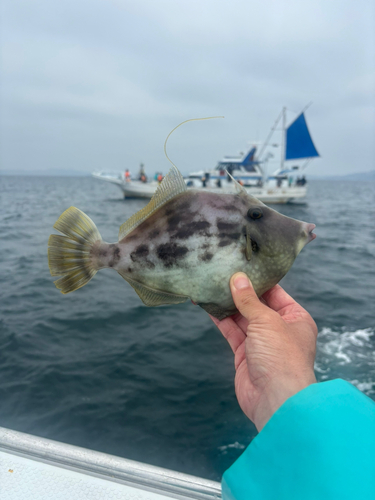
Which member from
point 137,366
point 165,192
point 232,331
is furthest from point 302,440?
point 137,366

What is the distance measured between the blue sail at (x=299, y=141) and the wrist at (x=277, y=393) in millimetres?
38367

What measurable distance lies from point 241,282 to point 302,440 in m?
0.71

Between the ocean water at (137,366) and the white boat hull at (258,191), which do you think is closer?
the ocean water at (137,366)

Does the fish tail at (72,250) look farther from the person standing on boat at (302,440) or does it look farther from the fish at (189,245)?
the person standing on boat at (302,440)

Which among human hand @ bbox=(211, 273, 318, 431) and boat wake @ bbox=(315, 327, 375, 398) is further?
boat wake @ bbox=(315, 327, 375, 398)

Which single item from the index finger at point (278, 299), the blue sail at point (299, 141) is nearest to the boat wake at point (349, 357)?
the index finger at point (278, 299)

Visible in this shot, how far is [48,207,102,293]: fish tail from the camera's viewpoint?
1.63 metres

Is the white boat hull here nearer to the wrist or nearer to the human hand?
the human hand

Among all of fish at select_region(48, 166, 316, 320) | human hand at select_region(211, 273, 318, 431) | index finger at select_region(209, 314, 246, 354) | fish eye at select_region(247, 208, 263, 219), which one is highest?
fish eye at select_region(247, 208, 263, 219)

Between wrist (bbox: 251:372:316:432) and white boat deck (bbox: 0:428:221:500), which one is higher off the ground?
wrist (bbox: 251:372:316:432)

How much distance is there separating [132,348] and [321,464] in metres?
4.61

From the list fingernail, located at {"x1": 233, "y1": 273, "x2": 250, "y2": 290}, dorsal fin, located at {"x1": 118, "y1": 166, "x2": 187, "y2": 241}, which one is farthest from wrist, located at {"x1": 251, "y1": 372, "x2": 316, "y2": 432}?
dorsal fin, located at {"x1": 118, "y1": 166, "x2": 187, "y2": 241}

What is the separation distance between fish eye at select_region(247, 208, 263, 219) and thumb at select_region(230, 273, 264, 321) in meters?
0.29

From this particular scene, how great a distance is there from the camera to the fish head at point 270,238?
1605 mm
